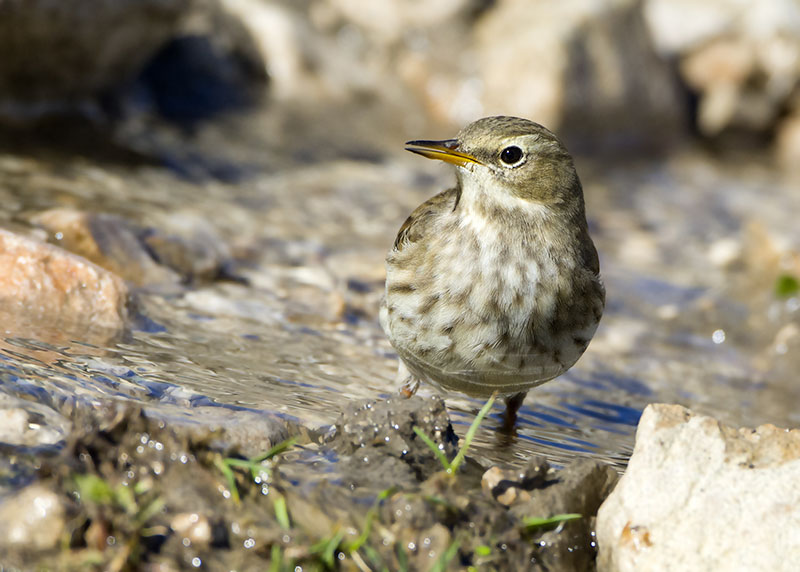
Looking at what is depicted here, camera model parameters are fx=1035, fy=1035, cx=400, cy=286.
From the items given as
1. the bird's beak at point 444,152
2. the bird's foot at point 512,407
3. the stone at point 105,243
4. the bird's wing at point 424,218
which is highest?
the bird's beak at point 444,152

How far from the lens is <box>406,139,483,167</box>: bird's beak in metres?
4.55

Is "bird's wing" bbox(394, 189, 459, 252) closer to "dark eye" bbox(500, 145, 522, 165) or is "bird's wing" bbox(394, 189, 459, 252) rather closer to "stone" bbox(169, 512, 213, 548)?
"dark eye" bbox(500, 145, 522, 165)

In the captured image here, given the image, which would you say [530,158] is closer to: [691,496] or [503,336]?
[503,336]

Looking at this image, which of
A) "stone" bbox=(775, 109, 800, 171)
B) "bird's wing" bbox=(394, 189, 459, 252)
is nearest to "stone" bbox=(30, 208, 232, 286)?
"bird's wing" bbox=(394, 189, 459, 252)

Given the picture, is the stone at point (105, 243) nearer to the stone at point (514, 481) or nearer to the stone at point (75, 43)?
the stone at point (75, 43)

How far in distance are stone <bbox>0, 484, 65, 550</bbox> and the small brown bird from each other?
187 centimetres

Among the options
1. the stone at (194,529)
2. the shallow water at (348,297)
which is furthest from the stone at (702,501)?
the stone at (194,529)

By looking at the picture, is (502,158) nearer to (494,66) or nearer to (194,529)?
(194,529)

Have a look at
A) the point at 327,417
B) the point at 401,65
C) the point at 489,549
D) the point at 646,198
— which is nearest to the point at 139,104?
the point at 401,65

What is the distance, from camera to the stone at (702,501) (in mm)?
3166

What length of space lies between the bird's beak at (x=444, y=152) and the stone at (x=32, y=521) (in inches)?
89.8

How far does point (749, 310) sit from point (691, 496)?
4.65m

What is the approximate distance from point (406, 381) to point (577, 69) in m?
6.37

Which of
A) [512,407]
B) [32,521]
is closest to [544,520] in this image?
[32,521]
